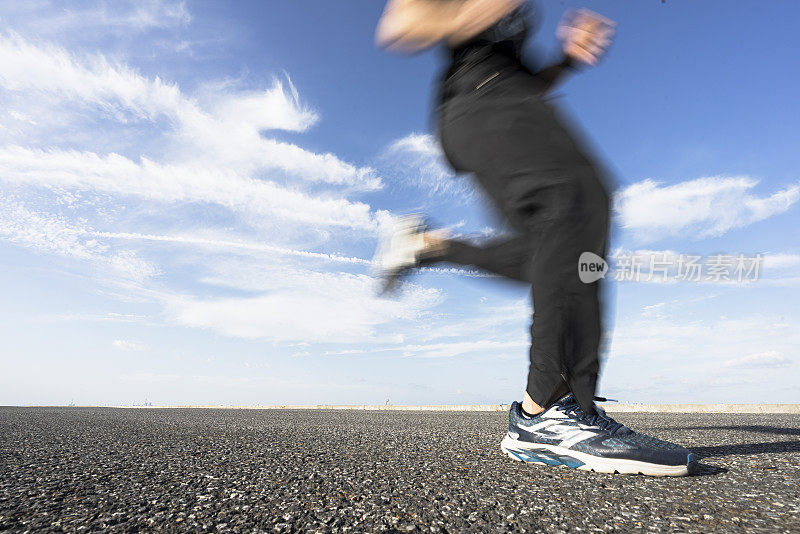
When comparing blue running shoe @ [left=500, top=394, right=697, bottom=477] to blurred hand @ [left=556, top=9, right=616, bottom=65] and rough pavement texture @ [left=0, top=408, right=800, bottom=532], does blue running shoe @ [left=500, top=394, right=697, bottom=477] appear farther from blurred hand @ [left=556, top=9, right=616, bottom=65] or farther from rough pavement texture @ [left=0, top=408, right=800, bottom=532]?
blurred hand @ [left=556, top=9, right=616, bottom=65]

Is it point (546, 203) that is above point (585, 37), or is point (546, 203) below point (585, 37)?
below

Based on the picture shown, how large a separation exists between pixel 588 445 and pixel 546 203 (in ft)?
3.22

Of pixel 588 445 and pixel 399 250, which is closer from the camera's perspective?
pixel 588 445

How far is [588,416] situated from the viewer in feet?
6.41

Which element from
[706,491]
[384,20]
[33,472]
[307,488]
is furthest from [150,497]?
[384,20]

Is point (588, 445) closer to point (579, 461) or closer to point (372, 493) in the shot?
point (579, 461)

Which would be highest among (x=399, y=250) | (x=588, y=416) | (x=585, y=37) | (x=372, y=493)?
(x=585, y=37)

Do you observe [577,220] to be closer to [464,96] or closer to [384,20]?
[464,96]

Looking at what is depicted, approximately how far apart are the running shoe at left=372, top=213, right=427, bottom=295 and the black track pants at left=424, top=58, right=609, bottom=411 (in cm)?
55

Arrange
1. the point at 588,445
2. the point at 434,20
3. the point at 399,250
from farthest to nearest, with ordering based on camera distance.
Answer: the point at 399,250 < the point at 434,20 < the point at 588,445

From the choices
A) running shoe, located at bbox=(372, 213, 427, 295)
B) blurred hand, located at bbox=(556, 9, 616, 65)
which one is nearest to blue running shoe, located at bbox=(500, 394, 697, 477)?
running shoe, located at bbox=(372, 213, 427, 295)

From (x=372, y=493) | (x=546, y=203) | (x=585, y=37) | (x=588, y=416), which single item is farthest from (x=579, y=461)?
(x=585, y=37)

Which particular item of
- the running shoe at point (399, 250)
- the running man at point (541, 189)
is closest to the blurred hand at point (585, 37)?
the running man at point (541, 189)

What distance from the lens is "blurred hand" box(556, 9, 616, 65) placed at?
215 centimetres
